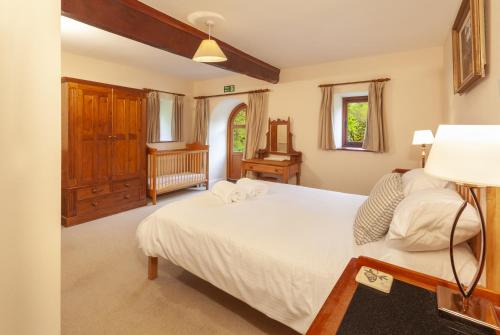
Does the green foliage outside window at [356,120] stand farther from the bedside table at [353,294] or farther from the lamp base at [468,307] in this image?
the lamp base at [468,307]

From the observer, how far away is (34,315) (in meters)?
0.70

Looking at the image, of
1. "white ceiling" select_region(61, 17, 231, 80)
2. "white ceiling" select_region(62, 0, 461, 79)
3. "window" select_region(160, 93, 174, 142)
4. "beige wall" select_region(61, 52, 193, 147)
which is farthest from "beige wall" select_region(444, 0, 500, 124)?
"window" select_region(160, 93, 174, 142)

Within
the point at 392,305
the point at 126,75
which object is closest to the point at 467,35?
the point at 392,305

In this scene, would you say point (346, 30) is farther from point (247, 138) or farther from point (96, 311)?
point (96, 311)

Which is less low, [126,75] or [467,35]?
[126,75]

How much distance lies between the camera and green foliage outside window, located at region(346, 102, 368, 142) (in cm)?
438

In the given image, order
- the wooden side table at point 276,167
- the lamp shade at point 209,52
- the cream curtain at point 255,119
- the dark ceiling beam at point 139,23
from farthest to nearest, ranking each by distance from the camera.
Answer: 1. the cream curtain at point 255,119
2. the wooden side table at point 276,167
3. the lamp shade at point 209,52
4. the dark ceiling beam at point 139,23

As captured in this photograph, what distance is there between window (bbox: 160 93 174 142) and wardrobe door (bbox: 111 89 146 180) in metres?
→ 1.21

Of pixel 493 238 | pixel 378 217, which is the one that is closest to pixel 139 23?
pixel 378 217

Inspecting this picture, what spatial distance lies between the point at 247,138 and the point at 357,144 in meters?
2.02

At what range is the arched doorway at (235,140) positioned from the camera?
636 centimetres

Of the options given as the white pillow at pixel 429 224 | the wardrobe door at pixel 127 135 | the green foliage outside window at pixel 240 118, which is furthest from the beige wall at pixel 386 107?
the white pillow at pixel 429 224

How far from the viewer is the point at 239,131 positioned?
646 cm

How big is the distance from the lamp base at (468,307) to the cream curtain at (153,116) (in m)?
5.09
